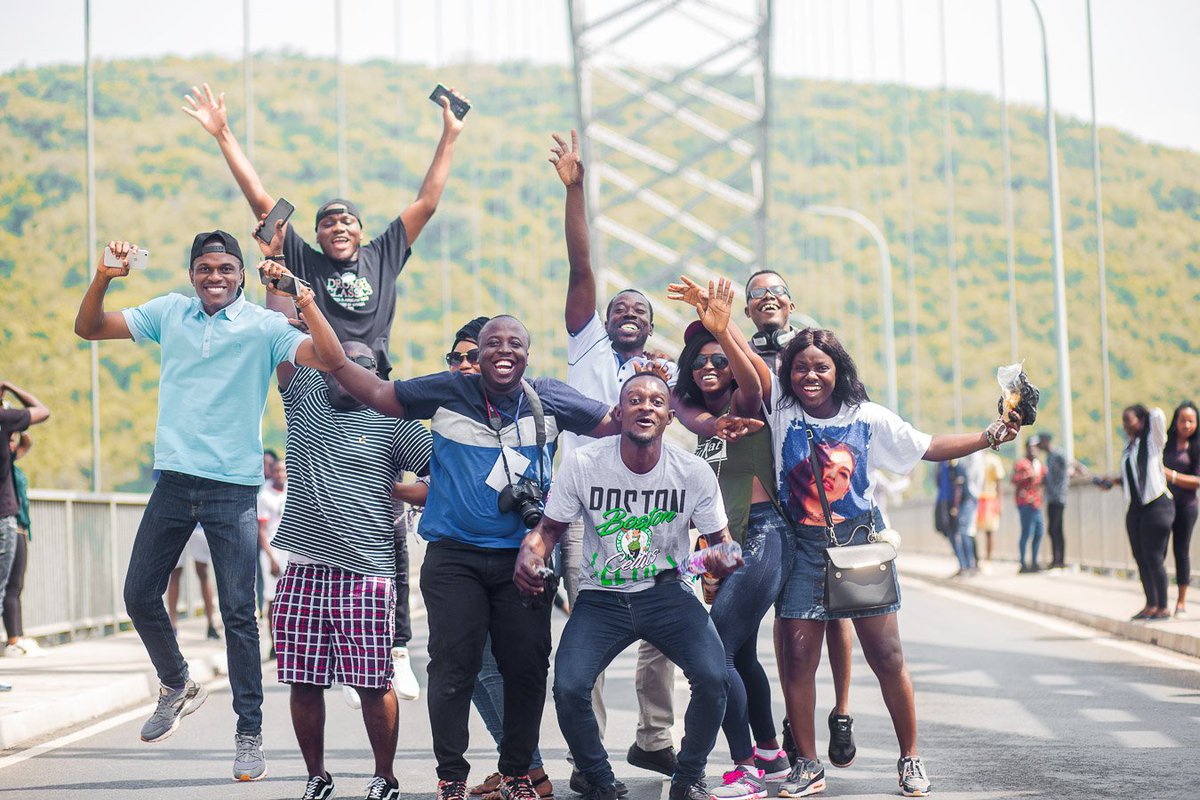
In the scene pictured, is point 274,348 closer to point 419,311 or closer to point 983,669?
point 983,669

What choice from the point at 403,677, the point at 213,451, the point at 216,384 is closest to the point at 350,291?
the point at 216,384

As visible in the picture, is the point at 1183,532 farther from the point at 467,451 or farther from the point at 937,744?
the point at 467,451

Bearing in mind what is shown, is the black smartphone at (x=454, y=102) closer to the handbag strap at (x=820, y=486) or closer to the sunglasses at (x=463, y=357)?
the sunglasses at (x=463, y=357)

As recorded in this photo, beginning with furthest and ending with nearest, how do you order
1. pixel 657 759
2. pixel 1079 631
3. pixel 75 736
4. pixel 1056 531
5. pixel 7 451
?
pixel 1056 531, pixel 1079 631, pixel 7 451, pixel 75 736, pixel 657 759

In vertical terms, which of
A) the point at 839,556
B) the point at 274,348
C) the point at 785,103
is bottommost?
the point at 839,556

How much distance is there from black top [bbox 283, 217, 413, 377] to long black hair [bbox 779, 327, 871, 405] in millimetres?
1496

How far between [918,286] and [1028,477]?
3718 cm

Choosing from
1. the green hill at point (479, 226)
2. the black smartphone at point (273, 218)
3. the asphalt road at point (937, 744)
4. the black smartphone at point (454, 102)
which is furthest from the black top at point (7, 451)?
the green hill at point (479, 226)

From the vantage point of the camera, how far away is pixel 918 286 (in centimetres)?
5916

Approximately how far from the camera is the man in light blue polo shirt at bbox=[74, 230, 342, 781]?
21.3 ft

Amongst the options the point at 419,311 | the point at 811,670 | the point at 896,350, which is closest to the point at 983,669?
the point at 811,670

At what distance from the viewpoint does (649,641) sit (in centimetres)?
614

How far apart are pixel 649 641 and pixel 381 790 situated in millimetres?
1039

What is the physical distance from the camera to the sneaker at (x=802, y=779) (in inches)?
257
